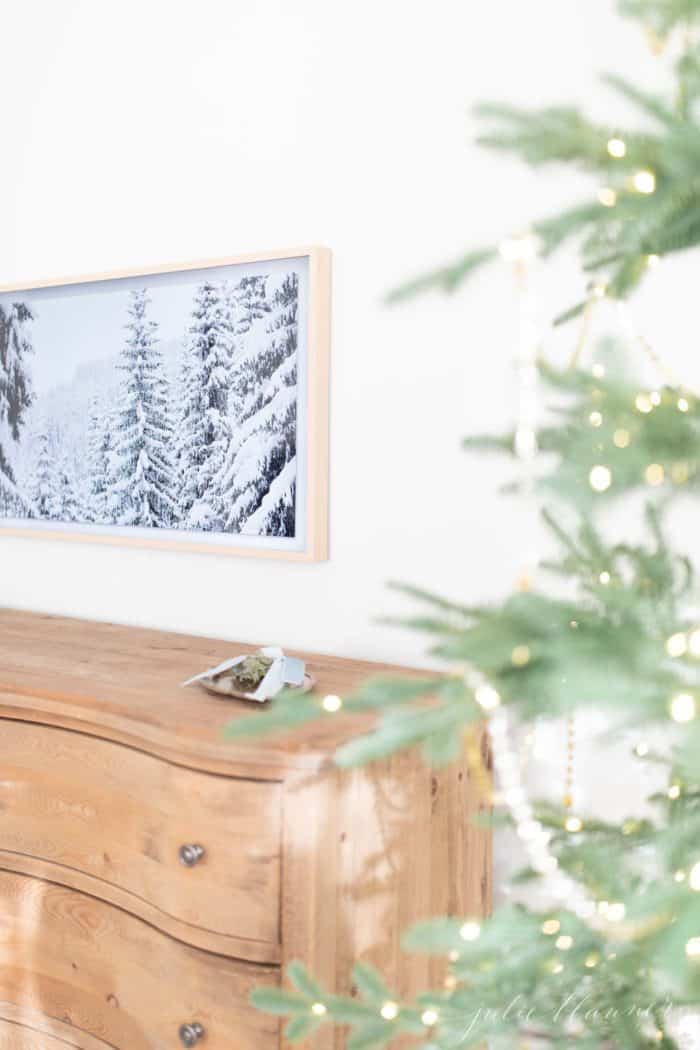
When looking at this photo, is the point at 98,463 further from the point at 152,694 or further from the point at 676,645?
the point at 676,645

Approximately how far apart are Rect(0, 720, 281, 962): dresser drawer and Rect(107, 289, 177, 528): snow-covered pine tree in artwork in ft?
2.02

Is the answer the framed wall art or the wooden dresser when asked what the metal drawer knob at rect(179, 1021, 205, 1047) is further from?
the framed wall art

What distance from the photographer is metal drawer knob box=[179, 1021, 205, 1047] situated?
4.58ft

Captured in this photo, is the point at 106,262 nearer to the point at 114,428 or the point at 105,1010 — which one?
the point at 114,428

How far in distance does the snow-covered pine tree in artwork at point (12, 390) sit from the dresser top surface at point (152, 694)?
0.39 m

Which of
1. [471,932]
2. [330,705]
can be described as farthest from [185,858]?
[330,705]

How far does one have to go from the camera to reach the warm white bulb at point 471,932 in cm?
91

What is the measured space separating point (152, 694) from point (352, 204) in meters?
0.97

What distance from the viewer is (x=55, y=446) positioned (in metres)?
2.23

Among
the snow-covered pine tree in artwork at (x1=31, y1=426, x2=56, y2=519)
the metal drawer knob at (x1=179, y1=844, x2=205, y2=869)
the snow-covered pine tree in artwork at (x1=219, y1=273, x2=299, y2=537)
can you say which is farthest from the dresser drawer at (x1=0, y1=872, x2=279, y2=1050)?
the snow-covered pine tree in artwork at (x1=31, y1=426, x2=56, y2=519)

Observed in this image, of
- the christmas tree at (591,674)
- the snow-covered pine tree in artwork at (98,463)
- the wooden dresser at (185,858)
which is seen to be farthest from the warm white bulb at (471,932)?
the snow-covered pine tree in artwork at (98,463)

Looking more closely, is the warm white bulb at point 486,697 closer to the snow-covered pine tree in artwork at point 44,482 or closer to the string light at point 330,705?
the string light at point 330,705

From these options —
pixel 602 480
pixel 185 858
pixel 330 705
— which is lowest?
pixel 185 858

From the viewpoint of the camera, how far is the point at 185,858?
1384 mm
